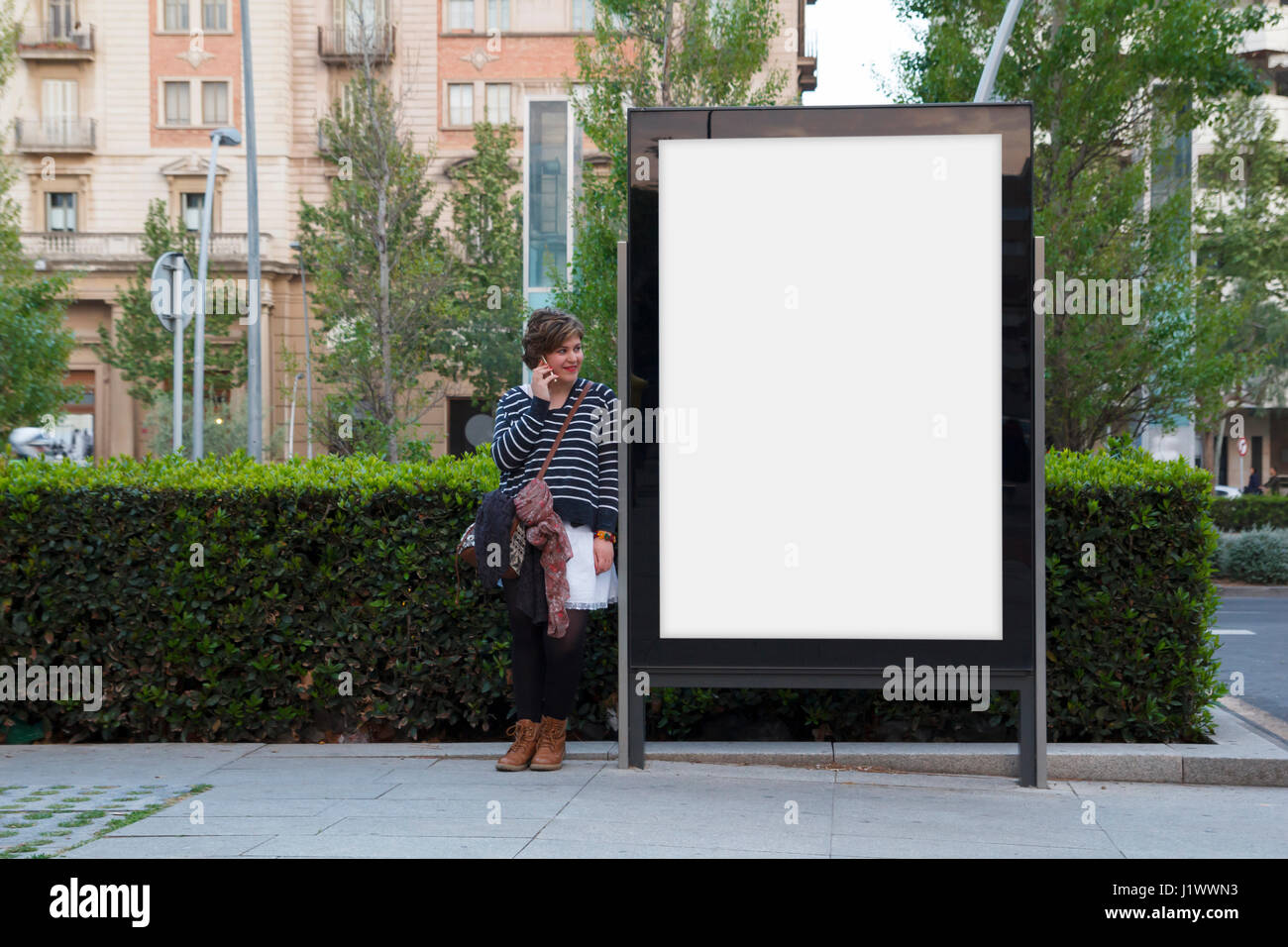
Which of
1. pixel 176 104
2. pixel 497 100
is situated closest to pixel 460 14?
pixel 497 100

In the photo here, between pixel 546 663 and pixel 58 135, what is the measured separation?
4307 cm

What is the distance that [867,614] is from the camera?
570 centimetres

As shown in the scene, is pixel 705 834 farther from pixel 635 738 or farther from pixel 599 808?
pixel 635 738

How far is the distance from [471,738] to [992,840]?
2.83 meters

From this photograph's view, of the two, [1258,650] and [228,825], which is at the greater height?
[228,825]

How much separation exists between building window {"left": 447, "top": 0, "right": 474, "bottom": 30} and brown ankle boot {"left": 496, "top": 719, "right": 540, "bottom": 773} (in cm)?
4032

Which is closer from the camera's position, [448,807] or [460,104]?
[448,807]

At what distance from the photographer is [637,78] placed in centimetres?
1911

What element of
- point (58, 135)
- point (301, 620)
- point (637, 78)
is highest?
point (58, 135)

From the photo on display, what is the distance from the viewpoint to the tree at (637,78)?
18.3 meters

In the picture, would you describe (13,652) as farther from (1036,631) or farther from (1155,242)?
(1155,242)

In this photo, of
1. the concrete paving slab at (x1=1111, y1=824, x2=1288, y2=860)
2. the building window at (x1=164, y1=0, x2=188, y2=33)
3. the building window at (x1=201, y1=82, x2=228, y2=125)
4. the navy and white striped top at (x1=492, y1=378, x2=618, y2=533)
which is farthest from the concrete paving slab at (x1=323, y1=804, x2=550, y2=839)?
the building window at (x1=164, y1=0, x2=188, y2=33)

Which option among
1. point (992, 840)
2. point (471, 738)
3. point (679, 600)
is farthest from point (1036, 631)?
point (471, 738)

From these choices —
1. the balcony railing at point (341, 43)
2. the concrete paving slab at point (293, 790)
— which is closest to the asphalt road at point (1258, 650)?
the concrete paving slab at point (293, 790)
